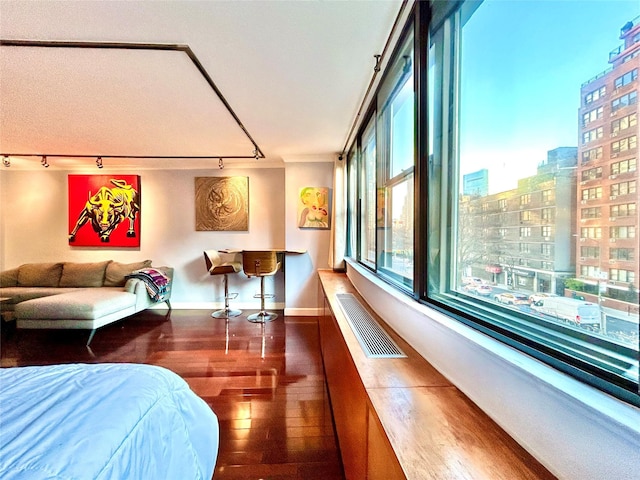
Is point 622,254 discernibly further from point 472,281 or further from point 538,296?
point 472,281

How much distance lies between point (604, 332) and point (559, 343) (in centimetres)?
10

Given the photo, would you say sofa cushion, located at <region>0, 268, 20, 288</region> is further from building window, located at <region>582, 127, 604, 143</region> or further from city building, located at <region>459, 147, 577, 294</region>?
building window, located at <region>582, 127, 604, 143</region>

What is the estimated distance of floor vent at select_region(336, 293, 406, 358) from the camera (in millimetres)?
1185

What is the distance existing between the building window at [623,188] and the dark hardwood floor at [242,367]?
5.50 ft

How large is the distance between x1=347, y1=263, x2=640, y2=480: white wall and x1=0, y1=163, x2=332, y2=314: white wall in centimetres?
393

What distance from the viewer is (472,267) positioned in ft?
3.41

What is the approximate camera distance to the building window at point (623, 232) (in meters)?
0.50

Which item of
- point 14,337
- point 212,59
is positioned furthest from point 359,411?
point 14,337

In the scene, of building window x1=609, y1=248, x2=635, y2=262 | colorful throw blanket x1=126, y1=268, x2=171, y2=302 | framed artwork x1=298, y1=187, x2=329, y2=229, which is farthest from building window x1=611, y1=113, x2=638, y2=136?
colorful throw blanket x1=126, y1=268, x2=171, y2=302

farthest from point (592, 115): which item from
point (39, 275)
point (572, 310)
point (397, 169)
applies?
point (39, 275)

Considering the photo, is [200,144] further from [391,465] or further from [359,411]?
[391,465]

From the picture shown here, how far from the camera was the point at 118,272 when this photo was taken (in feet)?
13.9

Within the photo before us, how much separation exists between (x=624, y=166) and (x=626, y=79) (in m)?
0.16

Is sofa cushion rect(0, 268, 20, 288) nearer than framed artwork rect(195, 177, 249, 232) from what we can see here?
Yes
